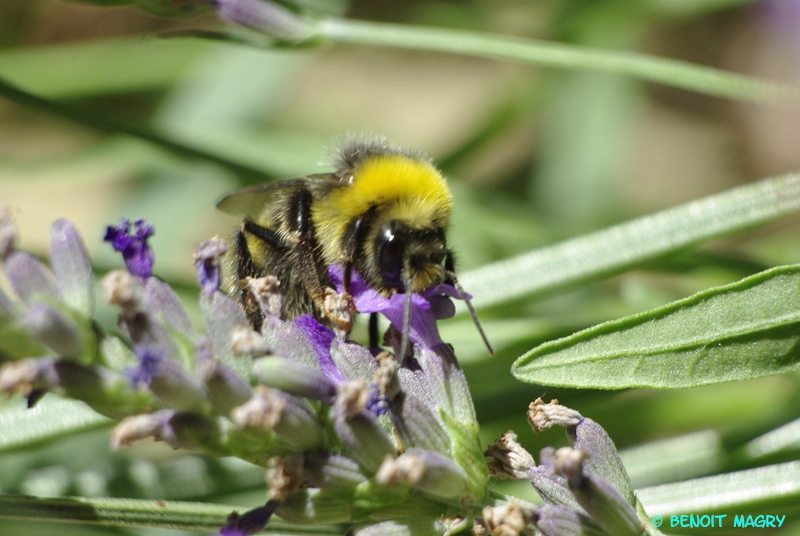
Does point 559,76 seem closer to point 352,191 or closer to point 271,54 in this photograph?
point 271,54

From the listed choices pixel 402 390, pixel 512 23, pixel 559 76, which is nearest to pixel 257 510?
pixel 402 390

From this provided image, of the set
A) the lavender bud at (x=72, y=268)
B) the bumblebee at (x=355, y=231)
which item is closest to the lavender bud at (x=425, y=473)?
the bumblebee at (x=355, y=231)

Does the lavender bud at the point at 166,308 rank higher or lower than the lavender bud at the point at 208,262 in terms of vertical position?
lower

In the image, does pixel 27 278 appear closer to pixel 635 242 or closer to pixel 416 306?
pixel 416 306

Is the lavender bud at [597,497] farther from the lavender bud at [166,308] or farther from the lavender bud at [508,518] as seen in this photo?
the lavender bud at [166,308]

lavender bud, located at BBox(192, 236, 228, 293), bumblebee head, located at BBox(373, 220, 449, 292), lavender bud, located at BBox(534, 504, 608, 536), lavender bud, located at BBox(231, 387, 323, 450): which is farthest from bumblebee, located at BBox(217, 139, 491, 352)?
lavender bud, located at BBox(534, 504, 608, 536)

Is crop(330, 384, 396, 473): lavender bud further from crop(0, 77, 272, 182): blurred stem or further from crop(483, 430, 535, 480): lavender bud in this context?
crop(0, 77, 272, 182): blurred stem
